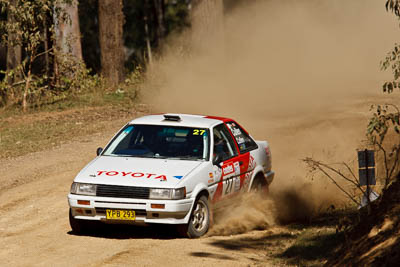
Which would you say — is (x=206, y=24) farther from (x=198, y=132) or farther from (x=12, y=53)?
(x=198, y=132)

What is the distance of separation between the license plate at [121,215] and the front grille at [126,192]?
0.64 ft

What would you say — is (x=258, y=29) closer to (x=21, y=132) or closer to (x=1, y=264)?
(x=21, y=132)

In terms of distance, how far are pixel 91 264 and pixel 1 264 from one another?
1.17 metres

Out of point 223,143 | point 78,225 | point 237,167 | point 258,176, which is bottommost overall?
point 78,225

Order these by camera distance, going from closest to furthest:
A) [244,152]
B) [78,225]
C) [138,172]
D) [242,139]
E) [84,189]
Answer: [84,189] → [138,172] → [78,225] → [244,152] → [242,139]

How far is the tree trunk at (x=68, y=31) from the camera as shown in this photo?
89.6 ft

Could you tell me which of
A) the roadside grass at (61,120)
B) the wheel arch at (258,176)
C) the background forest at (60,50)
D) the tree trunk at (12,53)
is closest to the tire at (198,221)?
the wheel arch at (258,176)

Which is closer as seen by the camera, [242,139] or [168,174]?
[168,174]

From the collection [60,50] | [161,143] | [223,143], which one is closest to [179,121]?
[161,143]

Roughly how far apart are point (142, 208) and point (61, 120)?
40.7ft

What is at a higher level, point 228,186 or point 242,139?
point 242,139

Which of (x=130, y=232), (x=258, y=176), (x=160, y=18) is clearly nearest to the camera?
(x=130, y=232)

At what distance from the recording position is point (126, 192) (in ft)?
33.0

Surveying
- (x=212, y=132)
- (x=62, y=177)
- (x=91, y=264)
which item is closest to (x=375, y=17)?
(x=62, y=177)
